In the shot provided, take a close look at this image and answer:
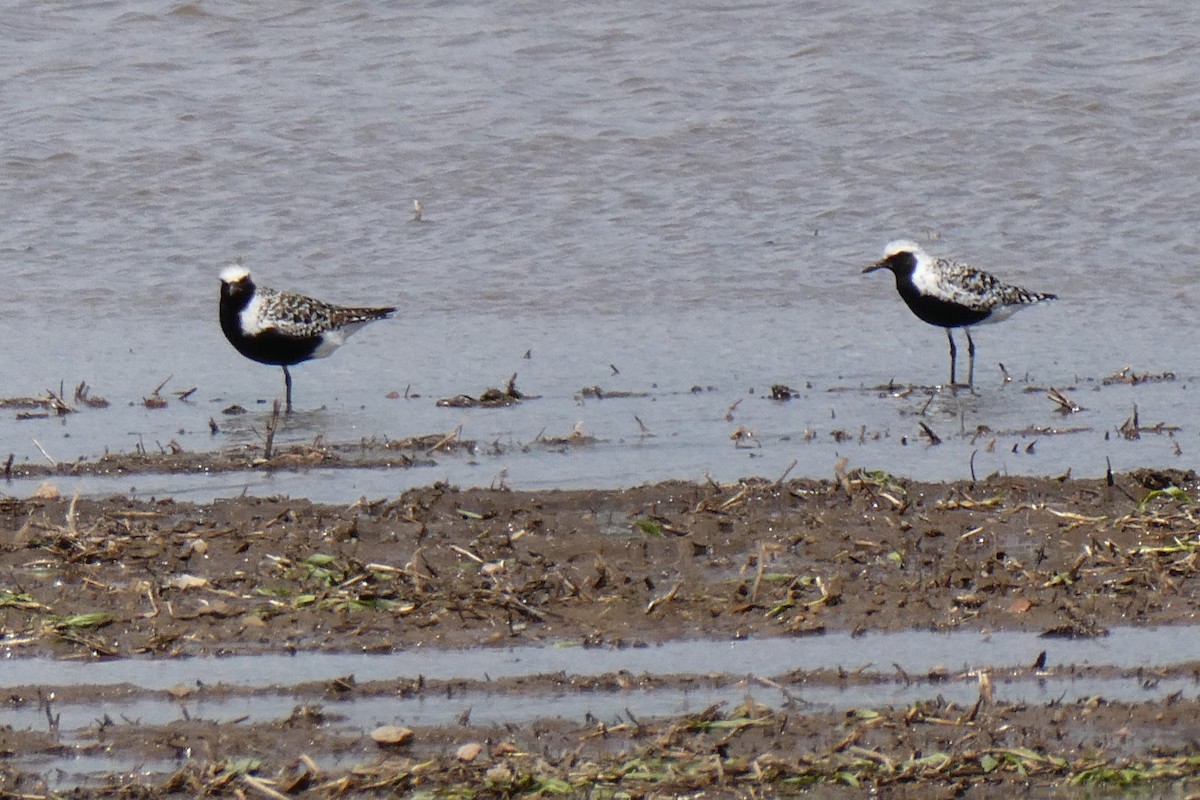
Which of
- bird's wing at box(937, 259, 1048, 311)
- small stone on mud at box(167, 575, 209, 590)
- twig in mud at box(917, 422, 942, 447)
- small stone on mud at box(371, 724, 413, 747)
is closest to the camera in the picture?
small stone on mud at box(371, 724, 413, 747)

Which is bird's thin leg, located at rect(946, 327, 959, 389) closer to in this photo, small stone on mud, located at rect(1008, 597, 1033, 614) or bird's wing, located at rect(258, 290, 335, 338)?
bird's wing, located at rect(258, 290, 335, 338)

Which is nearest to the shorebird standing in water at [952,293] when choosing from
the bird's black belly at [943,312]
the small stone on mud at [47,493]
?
the bird's black belly at [943,312]

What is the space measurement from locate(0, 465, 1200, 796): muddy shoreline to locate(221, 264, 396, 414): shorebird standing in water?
395cm

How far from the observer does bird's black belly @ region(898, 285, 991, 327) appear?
477 inches

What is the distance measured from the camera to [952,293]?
40.1 ft

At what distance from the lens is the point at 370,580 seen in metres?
6.21

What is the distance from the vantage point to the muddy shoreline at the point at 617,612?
4625 mm

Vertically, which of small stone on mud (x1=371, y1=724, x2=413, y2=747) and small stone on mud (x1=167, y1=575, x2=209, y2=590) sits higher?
small stone on mud (x1=371, y1=724, x2=413, y2=747)

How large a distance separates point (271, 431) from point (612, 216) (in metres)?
6.45

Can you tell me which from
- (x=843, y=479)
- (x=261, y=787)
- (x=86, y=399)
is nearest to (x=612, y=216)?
(x=86, y=399)

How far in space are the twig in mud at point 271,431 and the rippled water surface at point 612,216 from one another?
16 centimetres

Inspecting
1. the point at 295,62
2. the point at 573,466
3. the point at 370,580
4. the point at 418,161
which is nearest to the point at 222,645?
the point at 370,580

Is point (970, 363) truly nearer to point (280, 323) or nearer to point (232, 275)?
point (280, 323)

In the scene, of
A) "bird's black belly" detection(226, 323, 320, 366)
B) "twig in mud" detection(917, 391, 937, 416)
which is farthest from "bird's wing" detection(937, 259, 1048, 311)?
"bird's black belly" detection(226, 323, 320, 366)
